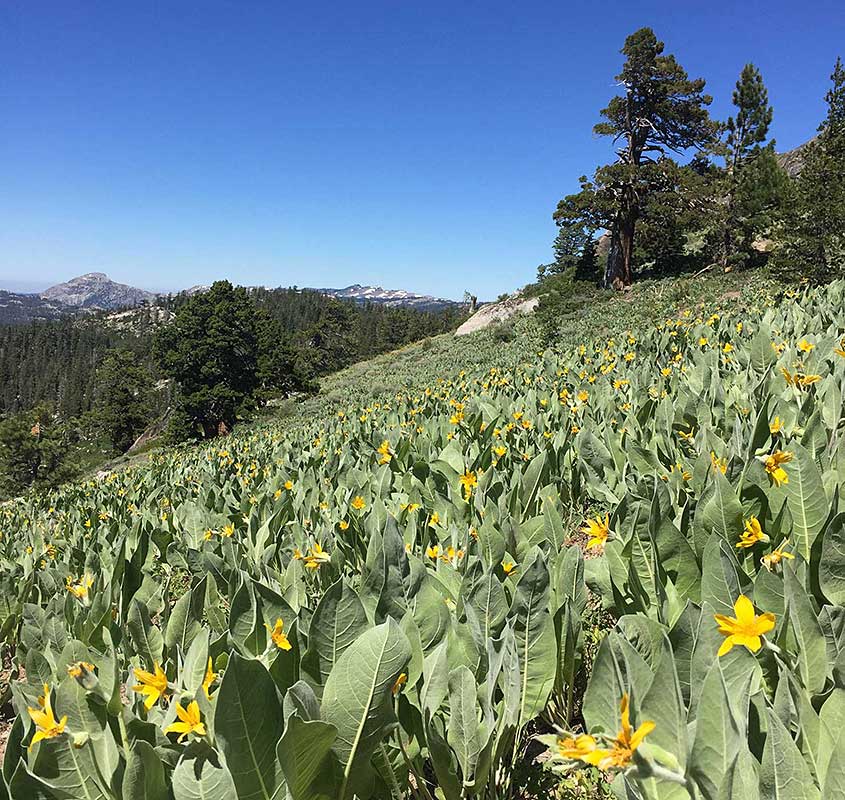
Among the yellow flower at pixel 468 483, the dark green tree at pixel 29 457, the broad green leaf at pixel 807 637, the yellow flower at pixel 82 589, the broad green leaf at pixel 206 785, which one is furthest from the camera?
the dark green tree at pixel 29 457

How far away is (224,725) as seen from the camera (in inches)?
35.1

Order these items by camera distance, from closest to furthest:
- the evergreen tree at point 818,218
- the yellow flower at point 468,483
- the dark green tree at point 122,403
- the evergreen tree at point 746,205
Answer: the yellow flower at point 468,483 < the evergreen tree at point 818,218 < the evergreen tree at point 746,205 < the dark green tree at point 122,403

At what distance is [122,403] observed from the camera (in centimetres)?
5703

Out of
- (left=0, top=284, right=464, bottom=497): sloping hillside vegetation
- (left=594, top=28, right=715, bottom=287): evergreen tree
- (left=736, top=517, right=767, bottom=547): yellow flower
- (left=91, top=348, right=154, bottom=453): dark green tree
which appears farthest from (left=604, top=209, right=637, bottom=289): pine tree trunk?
(left=91, top=348, right=154, bottom=453): dark green tree

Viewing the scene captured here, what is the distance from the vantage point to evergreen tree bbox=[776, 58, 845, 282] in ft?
35.6

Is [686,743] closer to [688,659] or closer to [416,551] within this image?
[688,659]

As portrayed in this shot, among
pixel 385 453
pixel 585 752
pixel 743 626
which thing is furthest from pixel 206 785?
pixel 385 453

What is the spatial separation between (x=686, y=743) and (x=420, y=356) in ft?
87.8

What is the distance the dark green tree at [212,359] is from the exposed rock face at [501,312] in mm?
12320

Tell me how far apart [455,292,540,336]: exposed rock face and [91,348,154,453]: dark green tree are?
126ft

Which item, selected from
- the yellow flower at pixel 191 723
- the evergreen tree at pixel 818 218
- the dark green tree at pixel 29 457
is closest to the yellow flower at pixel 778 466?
the yellow flower at pixel 191 723

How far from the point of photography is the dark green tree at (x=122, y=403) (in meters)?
56.2

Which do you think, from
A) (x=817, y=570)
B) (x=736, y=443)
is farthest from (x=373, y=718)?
(x=736, y=443)

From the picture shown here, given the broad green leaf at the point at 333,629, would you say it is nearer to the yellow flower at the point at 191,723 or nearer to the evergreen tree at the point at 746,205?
the yellow flower at the point at 191,723
